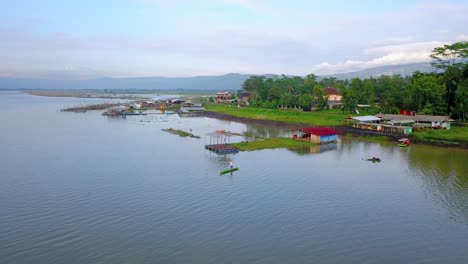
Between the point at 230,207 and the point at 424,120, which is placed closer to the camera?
the point at 230,207

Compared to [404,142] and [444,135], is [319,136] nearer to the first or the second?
[404,142]

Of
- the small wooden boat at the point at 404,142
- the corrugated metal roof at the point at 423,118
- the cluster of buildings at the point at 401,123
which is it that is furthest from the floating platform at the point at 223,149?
the corrugated metal roof at the point at 423,118

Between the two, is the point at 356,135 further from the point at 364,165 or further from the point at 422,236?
the point at 422,236

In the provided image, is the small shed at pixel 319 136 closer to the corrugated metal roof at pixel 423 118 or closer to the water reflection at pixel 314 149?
the water reflection at pixel 314 149

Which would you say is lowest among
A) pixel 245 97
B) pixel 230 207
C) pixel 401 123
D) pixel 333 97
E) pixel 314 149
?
pixel 230 207

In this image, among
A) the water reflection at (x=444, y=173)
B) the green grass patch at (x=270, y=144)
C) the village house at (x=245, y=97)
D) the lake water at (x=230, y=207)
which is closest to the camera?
the lake water at (x=230, y=207)

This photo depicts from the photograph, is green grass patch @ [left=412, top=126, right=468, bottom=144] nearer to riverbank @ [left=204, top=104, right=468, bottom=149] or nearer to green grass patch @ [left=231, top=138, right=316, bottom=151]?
riverbank @ [left=204, top=104, right=468, bottom=149]

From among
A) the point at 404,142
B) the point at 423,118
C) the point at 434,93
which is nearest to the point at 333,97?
the point at 434,93
